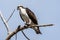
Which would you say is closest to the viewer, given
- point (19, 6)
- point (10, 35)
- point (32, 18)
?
point (10, 35)

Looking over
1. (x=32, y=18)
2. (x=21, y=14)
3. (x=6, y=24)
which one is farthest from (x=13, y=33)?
(x=21, y=14)

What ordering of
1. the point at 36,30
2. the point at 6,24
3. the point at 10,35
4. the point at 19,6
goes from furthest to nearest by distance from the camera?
1. the point at 19,6
2. the point at 36,30
3. the point at 6,24
4. the point at 10,35

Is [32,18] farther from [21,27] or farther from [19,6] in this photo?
[21,27]

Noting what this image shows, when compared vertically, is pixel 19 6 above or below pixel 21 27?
below

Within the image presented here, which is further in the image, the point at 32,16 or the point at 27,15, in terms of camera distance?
the point at 27,15

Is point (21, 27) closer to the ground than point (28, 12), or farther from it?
farther from it

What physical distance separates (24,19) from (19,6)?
47cm

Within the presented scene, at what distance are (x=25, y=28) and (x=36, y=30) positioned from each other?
4.80 feet

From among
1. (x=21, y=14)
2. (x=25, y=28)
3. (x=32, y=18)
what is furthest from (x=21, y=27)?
(x=21, y=14)

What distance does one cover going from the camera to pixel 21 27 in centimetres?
470

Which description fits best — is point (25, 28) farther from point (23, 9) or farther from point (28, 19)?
point (23, 9)

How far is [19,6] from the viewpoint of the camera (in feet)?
24.0

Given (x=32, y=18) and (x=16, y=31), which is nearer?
(x=16, y=31)

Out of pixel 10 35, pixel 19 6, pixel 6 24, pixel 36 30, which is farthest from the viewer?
pixel 19 6
